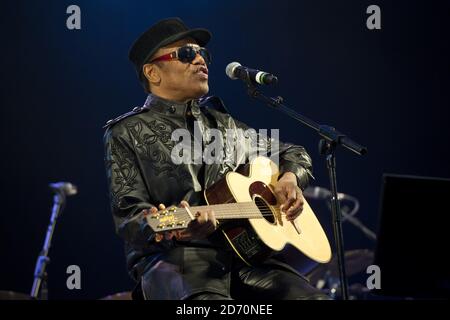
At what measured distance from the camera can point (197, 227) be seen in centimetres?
297

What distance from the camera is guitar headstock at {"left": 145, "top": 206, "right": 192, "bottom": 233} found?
2916mm

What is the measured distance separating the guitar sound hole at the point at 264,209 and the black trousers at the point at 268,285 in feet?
0.87

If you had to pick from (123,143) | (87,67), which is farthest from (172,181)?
(87,67)

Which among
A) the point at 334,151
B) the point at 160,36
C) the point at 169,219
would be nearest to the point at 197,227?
the point at 169,219

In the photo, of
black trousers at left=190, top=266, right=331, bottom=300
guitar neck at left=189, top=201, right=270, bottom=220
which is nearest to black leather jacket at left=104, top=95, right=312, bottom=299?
black trousers at left=190, top=266, right=331, bottom=300

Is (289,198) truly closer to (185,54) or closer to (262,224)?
(262,224)

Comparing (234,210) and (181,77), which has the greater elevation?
(181,77)

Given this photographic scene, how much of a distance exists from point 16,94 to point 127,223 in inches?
164

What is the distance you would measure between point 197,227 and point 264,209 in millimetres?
630

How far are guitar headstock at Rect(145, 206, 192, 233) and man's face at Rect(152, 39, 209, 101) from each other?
1143 mm

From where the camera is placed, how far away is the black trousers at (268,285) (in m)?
3.23

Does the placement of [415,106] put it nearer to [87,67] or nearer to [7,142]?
[87,67]

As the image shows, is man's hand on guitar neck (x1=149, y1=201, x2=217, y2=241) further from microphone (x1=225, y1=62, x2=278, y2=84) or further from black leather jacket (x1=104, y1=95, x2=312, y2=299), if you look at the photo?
microphone (x1=225, y1=62, x2=278, y2=84)

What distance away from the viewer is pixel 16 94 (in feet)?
22.3
